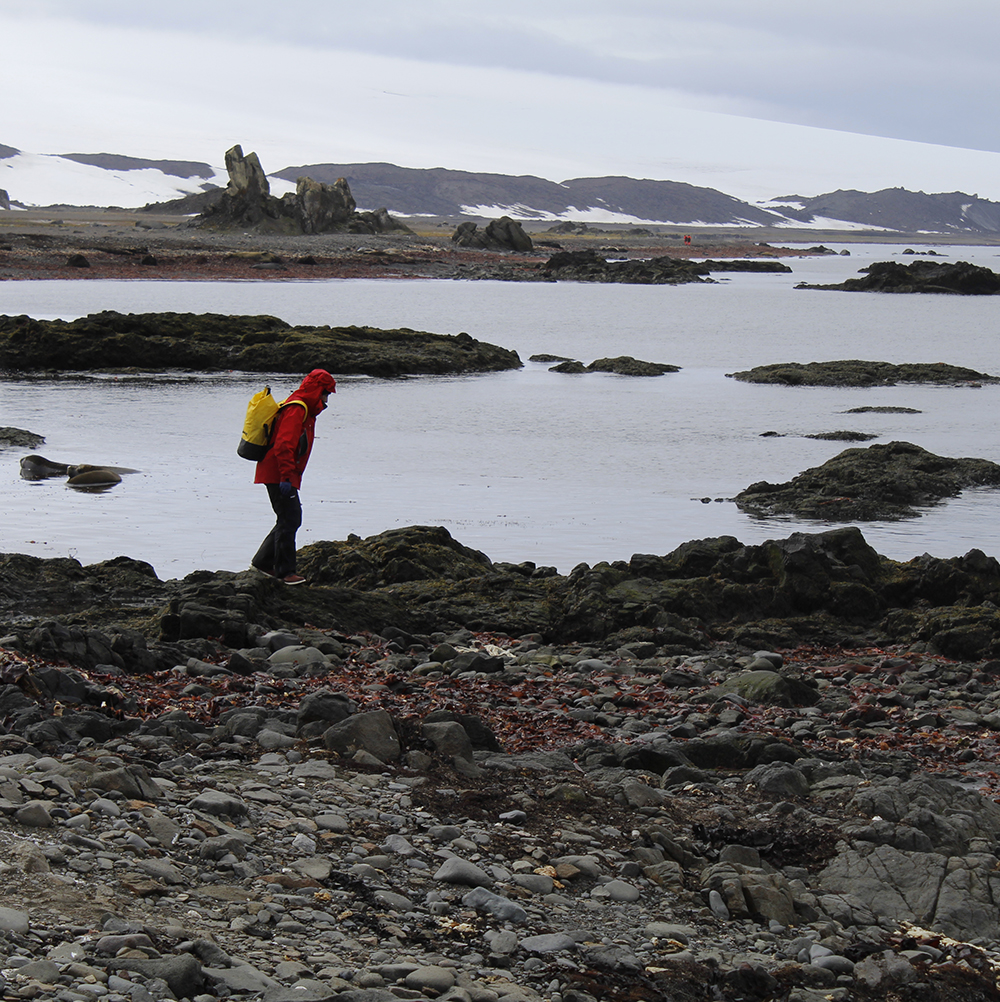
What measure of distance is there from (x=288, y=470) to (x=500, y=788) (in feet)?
14.5

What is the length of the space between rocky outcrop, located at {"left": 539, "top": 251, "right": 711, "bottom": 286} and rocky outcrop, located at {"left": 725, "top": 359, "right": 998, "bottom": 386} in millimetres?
42924

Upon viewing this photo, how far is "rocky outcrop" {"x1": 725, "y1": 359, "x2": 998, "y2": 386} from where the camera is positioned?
26875 millimetres

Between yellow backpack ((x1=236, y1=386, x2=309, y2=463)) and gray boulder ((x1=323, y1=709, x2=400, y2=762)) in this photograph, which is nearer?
gray boulder ((x1=323, y1=709, x2=400, y2=762))

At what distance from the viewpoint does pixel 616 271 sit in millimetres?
73625

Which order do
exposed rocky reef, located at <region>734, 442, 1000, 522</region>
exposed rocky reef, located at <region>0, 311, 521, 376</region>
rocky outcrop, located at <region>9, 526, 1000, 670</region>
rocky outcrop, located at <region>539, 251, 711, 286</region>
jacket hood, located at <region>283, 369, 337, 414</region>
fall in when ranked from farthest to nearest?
rocky outcrop, located at <region>539, 251, 711, 286</region> → exposed rocky reef, located at <region>0, 311, 521, 376</region> → exposed rocky reef, located at <region>734, 442, 1000, 522</region> → jacket hood, located at <region>283, 369, 337, 414</region> → rocky outcrop, located at <region>9, 526, 1000, 670</region>

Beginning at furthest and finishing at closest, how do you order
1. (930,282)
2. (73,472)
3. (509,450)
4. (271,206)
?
(271,206) → (930,282) → (509,450) → (73,472)

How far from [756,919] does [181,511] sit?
9.43 m

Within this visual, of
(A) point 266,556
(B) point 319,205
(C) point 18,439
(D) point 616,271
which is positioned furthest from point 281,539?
(B) point 319,205

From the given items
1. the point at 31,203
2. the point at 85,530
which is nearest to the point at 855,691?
the point at 85,530

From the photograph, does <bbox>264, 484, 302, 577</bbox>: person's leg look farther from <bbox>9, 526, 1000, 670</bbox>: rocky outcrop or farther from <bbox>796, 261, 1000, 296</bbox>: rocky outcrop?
<bbox>796, 261, 1000, 296</bbox>: rocky outcrop

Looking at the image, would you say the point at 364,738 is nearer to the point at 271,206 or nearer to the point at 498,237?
the point at 498,237

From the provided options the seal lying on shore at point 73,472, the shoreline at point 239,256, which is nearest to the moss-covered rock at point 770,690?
the seal lying on shore at point 73,472

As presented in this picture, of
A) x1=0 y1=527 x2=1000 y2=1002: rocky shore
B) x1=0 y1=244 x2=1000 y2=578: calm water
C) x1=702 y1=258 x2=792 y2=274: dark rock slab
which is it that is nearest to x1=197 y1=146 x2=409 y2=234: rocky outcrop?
x1=702 y1=258 x2=792 y2=274: dark rock slab

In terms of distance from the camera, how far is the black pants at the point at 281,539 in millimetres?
9242
